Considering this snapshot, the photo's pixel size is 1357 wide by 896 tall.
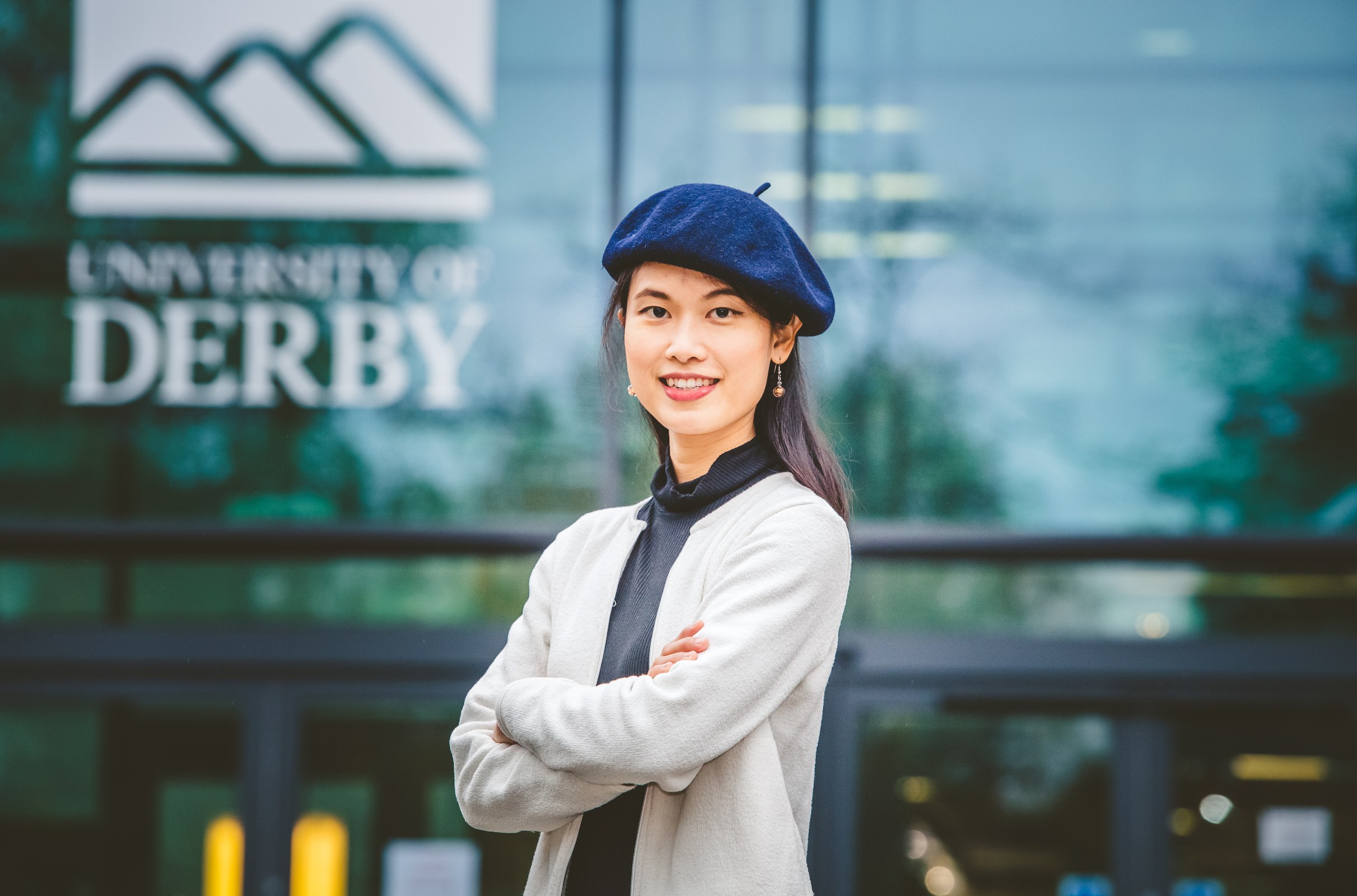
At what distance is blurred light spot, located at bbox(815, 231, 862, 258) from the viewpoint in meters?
5.13

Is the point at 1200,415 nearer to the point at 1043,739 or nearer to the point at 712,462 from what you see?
the point at 1043,739

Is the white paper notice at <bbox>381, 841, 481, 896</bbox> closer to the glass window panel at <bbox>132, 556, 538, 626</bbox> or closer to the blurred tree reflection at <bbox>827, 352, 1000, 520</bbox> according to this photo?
the glass window panel at <bbox>132, 556, 538, 626</bbox>

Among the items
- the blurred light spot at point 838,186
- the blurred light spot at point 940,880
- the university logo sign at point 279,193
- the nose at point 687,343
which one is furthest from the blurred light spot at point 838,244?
the nose at point 687,343

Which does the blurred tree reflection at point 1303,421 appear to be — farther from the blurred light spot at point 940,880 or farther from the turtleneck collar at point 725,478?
the turtleneck collar at point 725,478

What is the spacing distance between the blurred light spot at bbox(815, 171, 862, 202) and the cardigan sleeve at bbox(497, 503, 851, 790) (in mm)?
3746

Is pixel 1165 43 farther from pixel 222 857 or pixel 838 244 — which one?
pixel 222 857

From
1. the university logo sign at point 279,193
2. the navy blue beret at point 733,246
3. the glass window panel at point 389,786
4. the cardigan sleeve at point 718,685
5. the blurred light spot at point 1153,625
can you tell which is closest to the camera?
the cardigan sleeve at point 718,685

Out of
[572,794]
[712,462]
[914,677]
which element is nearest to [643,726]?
[572,794]

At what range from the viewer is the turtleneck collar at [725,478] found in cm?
173

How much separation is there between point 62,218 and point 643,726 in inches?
188

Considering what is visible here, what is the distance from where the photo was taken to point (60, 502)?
520 cm

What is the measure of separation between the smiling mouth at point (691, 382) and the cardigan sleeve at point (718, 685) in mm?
208

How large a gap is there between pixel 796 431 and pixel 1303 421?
4.24 m

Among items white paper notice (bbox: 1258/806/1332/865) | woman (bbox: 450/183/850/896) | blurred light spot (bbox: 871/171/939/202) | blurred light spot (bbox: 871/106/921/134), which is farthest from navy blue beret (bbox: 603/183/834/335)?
white paper notice (bbox: 1258/806/1332/865)
